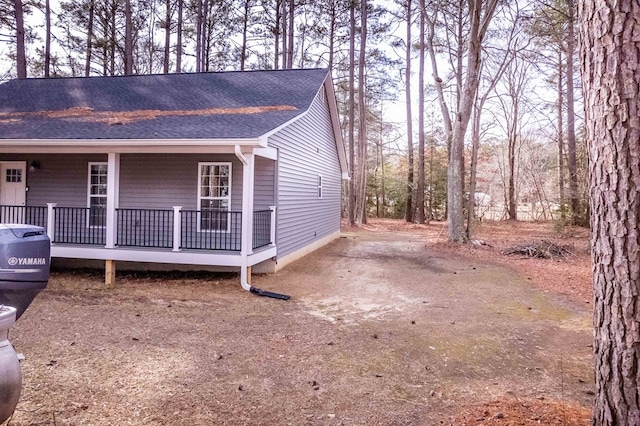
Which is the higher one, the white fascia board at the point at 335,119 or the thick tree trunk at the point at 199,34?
the thick tree trunk at the point at 199,34

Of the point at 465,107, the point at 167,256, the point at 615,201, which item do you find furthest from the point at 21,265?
the point at 465,107

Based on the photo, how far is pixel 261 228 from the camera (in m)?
9.14

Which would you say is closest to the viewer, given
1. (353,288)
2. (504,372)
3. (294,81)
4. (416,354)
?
(504,372)

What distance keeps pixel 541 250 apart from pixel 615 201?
34.4 ft

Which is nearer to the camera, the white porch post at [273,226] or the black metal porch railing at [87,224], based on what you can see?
the white porch post at [273,226]

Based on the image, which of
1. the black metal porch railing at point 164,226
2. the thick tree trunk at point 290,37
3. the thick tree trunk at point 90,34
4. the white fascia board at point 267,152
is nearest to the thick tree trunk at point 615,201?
the white fascia board at point 267,152

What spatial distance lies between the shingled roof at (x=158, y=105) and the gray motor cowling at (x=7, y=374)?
5345 millimetres

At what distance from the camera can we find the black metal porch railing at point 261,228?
8.75 metres

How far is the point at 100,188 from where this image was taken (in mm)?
9914

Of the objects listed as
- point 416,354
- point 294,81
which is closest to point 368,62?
point 294,81

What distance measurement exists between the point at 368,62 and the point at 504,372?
826 inches

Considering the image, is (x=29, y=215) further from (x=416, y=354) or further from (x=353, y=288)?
(x=416, y=354)

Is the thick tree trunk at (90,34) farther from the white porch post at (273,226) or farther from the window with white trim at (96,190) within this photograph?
the white porch post at (273,226)

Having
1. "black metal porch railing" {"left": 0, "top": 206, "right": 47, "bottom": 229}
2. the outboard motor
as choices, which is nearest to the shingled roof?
"black metal porch railing" {"left": 0, "top": 206, "right": 47, "bottom": 229}
